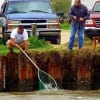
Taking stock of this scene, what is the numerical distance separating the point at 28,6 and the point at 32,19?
90 cm

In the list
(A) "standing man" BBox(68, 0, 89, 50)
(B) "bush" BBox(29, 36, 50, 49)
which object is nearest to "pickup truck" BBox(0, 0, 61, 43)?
(B) "bush" BBox(29, 36, 50, 49)

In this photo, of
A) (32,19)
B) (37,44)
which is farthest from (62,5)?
(37,44)

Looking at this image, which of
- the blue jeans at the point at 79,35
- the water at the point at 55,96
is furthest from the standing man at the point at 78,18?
the water at the point at 55,96

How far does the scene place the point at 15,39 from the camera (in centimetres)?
1728

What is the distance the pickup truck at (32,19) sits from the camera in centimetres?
2072

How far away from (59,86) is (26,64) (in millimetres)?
1252

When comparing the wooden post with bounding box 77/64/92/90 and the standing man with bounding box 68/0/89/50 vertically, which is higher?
the standing man with bounding box 68/0/89/50

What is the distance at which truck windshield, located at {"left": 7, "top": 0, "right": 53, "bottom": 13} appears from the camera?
70.5 ft

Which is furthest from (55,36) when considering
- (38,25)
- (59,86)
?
(59,86)

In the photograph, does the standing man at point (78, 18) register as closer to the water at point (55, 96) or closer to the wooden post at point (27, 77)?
the wooden post at point (27, 77)

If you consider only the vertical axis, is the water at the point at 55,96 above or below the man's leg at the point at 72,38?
below

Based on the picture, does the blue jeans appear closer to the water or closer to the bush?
the bush

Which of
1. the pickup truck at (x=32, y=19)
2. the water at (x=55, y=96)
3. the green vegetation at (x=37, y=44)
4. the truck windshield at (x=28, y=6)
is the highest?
the truck windshield at (x=28, y=6)

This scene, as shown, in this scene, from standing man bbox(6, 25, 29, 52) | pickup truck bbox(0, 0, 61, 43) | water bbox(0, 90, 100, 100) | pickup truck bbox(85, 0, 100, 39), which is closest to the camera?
Answer: water bbox(0, 90, 100, 100)
